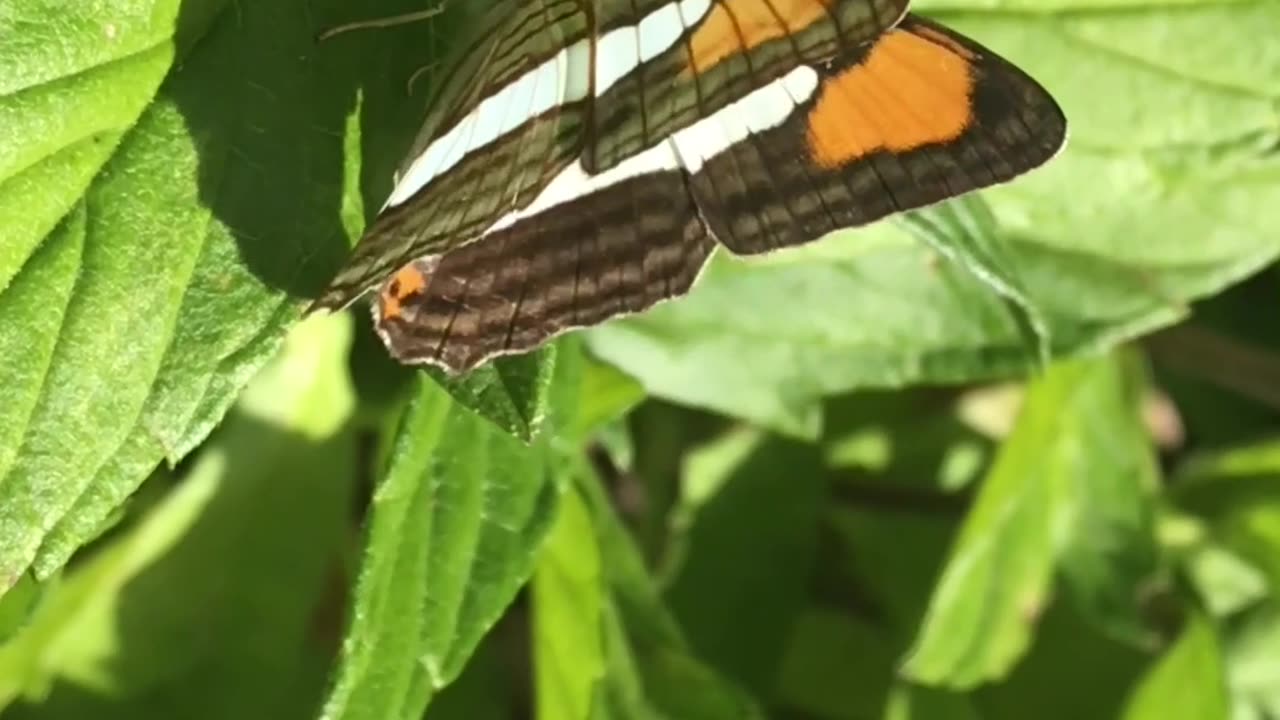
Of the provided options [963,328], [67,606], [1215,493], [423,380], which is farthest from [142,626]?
[1215,493]

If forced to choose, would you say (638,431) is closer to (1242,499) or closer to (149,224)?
(1242,499)

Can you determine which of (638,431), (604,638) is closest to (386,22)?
(604,638)

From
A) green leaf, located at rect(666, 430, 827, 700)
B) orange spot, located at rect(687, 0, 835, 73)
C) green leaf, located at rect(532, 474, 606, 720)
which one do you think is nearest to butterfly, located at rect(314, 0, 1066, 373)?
orange spot, located at rect(687, 0, 835, 73)

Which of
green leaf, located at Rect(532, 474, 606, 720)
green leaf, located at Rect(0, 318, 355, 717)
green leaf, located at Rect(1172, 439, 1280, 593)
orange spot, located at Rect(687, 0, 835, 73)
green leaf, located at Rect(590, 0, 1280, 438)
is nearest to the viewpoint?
orange spot, located at Rect(687, 0, 835, 73)

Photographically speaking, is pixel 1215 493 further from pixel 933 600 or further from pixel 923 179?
pixel 923 179

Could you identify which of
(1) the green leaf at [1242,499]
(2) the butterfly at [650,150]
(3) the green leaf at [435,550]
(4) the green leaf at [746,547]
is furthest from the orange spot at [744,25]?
(1) the green leaf at [1242,499]

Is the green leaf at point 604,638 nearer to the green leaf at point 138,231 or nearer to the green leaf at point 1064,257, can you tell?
the green leaf at point 1064,257

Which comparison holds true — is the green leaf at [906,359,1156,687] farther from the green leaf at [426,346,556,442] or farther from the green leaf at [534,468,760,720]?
Answer: the green leaf at [426,346,556,442]
